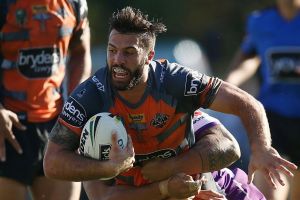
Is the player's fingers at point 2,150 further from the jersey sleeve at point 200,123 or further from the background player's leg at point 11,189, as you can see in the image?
the jersey sleeve at point 200,123

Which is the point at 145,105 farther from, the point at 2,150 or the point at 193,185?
the point at 2,150

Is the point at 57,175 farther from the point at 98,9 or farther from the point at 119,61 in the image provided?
the point at 98,9

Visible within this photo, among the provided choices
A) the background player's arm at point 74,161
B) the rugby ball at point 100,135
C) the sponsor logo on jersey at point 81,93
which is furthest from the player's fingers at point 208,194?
the sponsor logo on jersey at point 81,93

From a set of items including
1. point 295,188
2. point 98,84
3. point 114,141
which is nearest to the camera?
point 114,141

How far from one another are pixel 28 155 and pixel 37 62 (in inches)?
28.0

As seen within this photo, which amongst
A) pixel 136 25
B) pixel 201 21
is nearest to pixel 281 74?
pixel 136 25

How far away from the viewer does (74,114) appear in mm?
6910

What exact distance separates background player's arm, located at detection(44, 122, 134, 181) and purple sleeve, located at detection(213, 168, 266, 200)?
3.52 ft

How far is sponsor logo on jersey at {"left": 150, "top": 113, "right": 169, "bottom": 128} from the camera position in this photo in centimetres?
714

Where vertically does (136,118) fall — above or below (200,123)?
above

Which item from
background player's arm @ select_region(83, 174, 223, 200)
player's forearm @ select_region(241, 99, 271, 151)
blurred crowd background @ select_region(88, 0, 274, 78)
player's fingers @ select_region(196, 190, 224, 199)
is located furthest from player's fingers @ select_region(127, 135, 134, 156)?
blurred crowd background @ select_region(88, 0, 274, 78)

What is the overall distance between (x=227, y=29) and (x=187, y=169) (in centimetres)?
1770

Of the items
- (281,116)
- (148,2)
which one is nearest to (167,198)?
(281,116)

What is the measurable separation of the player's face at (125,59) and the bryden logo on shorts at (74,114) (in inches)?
11.0
